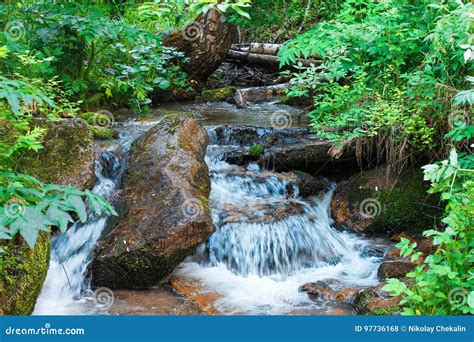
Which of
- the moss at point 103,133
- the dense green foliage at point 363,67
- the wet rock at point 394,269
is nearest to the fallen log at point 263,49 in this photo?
the moss at point 103,133

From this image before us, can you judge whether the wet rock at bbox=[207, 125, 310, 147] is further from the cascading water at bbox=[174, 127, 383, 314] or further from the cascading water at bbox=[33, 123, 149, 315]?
the cascading water at bbox=[33, 123, 149, 315]

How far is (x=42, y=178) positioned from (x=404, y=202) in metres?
4.17

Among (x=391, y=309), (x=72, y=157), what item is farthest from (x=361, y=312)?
(x=72, y=157)

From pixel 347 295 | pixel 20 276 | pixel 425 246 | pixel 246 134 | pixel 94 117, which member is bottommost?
pixel 347 295

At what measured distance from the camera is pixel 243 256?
17.6 ft

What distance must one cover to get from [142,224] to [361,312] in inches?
86.5

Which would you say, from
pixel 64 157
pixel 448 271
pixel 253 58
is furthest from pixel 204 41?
pixel 448 271

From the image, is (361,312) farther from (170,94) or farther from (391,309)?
(170,94)

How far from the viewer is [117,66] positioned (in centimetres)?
612

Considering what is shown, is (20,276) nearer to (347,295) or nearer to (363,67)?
(347,295)

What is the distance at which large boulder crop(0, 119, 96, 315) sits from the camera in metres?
3.50

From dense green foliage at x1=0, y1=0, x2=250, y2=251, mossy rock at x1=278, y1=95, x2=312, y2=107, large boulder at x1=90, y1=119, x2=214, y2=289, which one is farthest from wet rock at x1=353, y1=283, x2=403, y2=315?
mossy rock at x1=278, y1=95, x2=312, y2=107

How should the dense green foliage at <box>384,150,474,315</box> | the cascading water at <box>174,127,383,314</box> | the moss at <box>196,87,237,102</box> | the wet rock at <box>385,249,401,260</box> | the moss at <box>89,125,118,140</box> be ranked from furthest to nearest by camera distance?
the moss at <box>196,87,237,102</box>
the moss at <box>89,125,118,140</box>
the wet rock at <box>385,249,401,260</box>
the cascading water at <box>174,127,383,314</box>
the dense green foliage at <box>384,150,474,315</box>

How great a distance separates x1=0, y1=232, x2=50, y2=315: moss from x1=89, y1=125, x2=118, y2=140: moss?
359 cm
